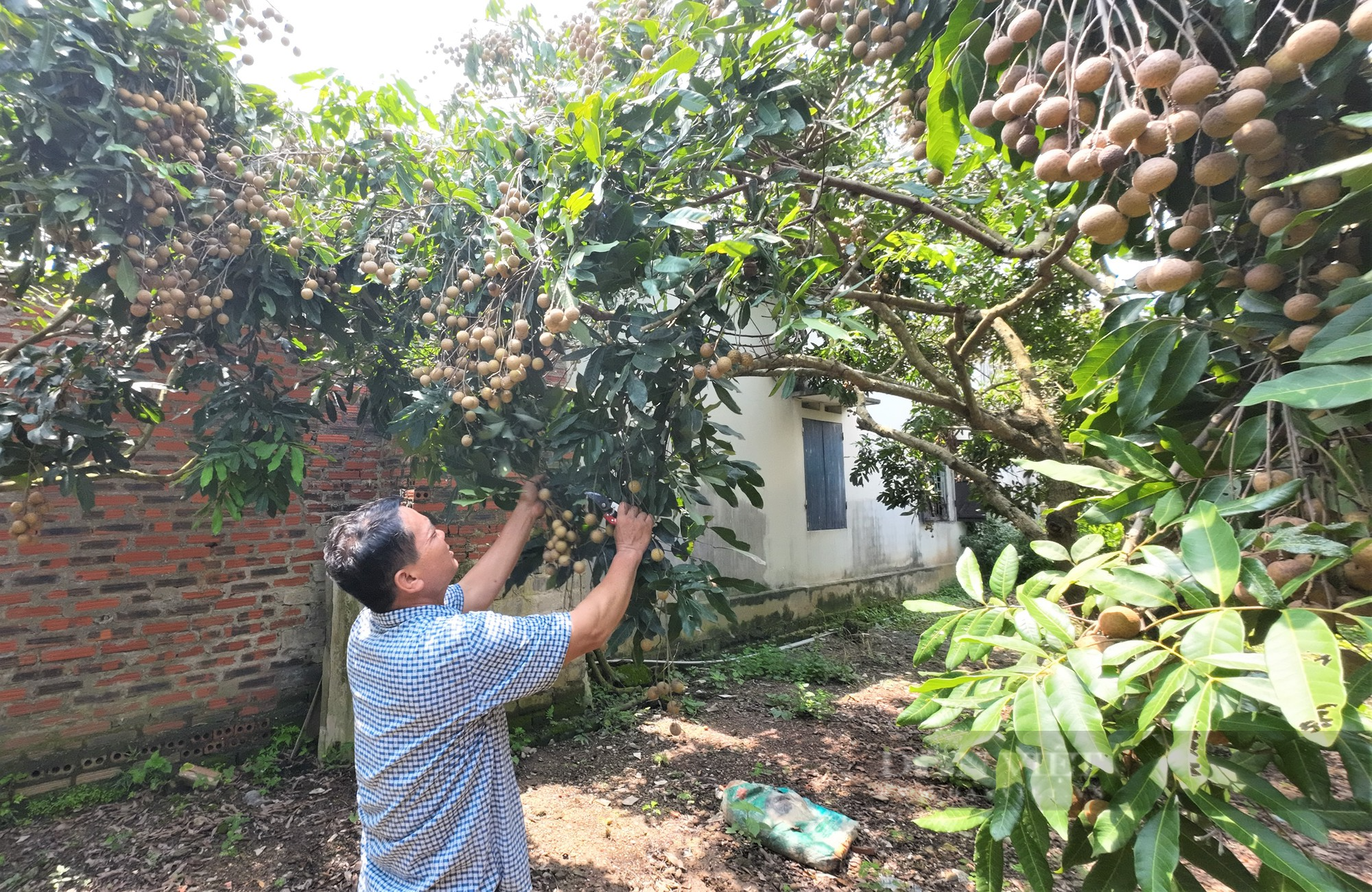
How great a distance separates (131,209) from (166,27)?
612mm

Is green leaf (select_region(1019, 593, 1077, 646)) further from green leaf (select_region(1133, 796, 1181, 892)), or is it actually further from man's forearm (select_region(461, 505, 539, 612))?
man's forearm (select_region(461, 505, 539, 612))

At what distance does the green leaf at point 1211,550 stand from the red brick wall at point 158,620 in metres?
2.90

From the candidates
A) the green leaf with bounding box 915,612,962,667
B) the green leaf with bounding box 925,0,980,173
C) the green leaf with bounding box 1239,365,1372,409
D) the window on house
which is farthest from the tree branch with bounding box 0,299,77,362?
the window on house

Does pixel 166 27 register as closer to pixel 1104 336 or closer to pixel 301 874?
pixel 1104 336

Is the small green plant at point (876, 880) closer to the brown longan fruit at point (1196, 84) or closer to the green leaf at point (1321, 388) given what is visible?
the green leaf at point (1321, 388)

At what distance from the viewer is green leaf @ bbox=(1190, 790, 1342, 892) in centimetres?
71

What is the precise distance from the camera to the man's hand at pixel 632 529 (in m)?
1.62

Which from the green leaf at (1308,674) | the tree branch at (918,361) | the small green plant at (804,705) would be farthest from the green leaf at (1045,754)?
the small green plant at (804,705)

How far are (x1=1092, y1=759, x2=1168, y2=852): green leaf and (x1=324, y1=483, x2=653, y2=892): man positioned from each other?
0.93 m

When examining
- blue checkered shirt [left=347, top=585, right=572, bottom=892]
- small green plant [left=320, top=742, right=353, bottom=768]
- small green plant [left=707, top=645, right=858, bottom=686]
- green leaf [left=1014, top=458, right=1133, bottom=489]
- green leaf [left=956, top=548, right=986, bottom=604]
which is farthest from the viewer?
small green plant [left=707, top=645, right=858, bottom=686]

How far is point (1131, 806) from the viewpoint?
84cm

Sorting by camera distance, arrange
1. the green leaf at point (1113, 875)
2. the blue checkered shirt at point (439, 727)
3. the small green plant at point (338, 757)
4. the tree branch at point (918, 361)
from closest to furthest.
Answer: the green leaf at point (1113, 875) → the blue checkered shirt at point (439, 727) → the small green plant at point (338, 757) → the tree branch at point (918, 361)

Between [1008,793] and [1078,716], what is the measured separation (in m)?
0.29

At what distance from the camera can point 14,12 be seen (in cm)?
185
